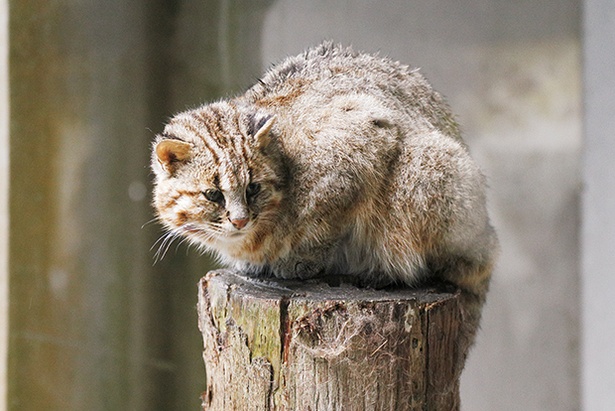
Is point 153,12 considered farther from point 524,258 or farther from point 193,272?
point 524,258

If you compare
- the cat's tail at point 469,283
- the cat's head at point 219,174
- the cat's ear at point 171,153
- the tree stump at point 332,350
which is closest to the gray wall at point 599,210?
the cat's tail at point 469,283

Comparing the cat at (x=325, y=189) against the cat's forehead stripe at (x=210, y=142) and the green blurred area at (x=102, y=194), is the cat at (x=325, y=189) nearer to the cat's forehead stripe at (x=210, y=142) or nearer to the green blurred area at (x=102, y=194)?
the cat's forehead stripe at (x=210, y=142)

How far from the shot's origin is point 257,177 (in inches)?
114

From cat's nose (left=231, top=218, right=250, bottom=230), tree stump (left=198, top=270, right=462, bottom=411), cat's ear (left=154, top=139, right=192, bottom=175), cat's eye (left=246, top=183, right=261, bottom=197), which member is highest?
cat's ear (left=154, top=139, right=192, bottom=175)

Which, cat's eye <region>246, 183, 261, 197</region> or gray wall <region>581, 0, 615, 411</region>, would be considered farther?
gray wall <region>581, 0, 615, 411</region>

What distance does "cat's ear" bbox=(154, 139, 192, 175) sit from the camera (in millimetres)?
2855

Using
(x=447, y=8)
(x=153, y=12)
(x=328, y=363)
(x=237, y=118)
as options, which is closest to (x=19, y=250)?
(x=153, y=12)

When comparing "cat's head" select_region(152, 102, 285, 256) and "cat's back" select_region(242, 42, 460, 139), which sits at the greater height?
"cat's back" select_region(242, 42, 460, 139)

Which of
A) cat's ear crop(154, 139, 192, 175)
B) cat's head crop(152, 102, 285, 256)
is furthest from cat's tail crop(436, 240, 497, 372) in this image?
cat's ear crop(154, 139, 192, 175)

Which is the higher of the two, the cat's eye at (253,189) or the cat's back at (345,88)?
the cat's back at (345,88)

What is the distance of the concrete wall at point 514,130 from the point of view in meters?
5.28

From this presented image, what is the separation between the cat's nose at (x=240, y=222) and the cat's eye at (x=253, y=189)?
110 millimetres

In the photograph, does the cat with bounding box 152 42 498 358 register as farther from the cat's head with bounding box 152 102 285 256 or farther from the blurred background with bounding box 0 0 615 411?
the blurred background with bounding box 0 0 615 411

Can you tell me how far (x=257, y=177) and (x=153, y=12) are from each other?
117 inches
